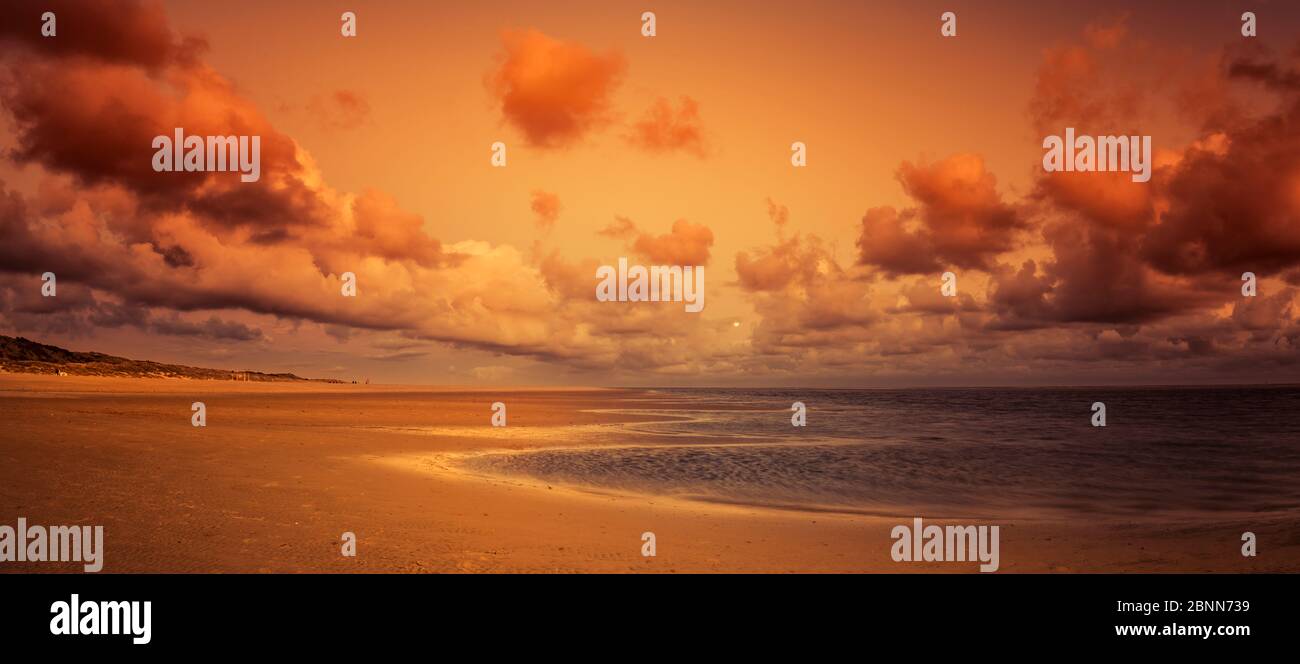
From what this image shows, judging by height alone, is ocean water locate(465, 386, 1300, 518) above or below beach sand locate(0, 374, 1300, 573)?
below

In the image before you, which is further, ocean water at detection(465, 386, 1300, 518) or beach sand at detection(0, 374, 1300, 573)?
ocean water at detection(465, 386, 1300, 518)

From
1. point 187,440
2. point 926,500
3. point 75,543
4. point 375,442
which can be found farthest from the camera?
point 375,442

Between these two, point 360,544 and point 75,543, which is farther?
point 360,544

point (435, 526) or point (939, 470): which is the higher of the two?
point (435, 526)

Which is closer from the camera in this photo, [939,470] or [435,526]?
[435,526]

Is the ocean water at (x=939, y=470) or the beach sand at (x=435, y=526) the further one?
the ocean water at (x=939, y=470)

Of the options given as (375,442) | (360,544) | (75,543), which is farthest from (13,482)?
(375,442)

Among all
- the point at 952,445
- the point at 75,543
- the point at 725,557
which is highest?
the point at 75,543

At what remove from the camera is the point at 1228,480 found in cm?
2555

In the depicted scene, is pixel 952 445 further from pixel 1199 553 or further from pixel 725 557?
pixel 725 557

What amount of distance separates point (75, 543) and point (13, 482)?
626 cm

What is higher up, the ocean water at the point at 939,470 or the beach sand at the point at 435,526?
the beach sand at the point at 435,526
